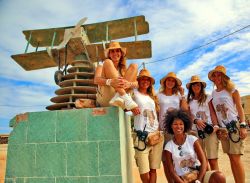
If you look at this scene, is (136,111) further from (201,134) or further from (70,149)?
(201,134)

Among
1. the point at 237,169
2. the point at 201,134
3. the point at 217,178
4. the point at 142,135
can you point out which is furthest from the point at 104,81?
the point at 237,169

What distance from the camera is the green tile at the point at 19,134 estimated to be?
12.7 ft

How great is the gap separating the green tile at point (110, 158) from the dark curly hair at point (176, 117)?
963 millimetres

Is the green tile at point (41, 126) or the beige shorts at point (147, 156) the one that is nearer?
the green tile at point (41, 126)

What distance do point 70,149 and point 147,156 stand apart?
1182mm

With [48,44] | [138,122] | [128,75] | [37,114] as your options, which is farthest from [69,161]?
[48,44]

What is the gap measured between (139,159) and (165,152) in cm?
41

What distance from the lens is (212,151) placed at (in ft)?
14.5

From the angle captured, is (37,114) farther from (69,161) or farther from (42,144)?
(69,161)

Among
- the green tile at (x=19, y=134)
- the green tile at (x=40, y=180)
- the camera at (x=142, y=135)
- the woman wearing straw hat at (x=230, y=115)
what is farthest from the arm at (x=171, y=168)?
the green tile at (x=19, y=134)

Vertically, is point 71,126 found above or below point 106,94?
below

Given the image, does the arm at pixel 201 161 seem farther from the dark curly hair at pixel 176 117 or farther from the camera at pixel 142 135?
the camera at pixel 142 135

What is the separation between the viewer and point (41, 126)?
3.86 metres

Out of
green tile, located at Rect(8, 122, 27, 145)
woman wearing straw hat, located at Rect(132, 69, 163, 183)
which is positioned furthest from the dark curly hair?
green tile, located at Rect(8, 122, 27, 145)
